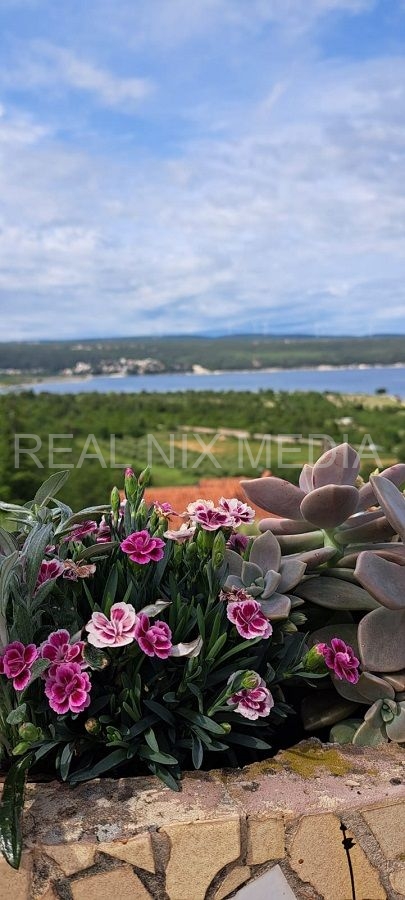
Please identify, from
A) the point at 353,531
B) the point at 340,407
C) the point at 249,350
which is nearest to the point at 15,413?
the point at 353,531

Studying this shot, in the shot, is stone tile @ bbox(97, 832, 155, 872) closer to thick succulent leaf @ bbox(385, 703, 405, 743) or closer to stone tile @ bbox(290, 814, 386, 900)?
stone tile @ bbox(290, 814, 386, 900)

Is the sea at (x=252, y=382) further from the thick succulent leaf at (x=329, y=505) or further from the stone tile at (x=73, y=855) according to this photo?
the stone tile at (x=73, y=855)

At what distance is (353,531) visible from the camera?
1899 millimetres

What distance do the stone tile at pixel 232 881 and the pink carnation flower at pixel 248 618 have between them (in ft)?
1.35

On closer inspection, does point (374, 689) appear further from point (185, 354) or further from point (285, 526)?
point (185, 354)

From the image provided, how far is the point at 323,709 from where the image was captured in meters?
1.71

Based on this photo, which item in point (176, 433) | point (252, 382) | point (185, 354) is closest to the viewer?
point (176, 433)

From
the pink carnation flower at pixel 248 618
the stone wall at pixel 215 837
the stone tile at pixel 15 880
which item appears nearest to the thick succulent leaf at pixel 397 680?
the stone wall at pixel 215 837

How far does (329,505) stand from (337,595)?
0.71 ft

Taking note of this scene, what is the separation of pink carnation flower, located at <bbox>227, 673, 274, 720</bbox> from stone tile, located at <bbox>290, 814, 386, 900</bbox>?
0.21 metres

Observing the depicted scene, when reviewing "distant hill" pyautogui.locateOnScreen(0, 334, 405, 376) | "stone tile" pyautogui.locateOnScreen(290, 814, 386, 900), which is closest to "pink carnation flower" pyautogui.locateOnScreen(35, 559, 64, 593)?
"stone tile" pyautogui.locateOnScreen(290, 814, 386, 900)

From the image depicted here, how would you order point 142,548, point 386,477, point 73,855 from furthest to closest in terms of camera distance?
point 386,477, point 142,548, point 73,855

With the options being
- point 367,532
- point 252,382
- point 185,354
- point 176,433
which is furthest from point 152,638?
point 252,382

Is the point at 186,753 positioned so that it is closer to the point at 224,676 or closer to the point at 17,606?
the point at 224,676
